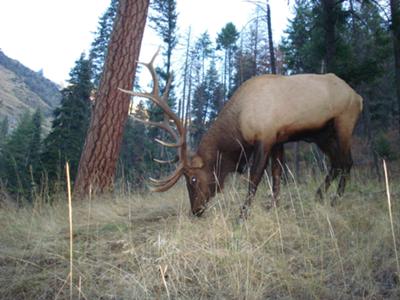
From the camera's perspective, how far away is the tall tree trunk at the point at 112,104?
6363 millimetres

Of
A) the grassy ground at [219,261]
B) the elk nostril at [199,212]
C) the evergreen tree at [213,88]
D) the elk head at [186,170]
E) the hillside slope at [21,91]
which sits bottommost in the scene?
the grassy ground at [219,261]

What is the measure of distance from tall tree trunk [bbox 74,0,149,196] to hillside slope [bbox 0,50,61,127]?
102551 mm

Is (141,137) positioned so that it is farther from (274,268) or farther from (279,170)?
(274,268)

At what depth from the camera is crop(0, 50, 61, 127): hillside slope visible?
357ft

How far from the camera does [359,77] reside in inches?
401

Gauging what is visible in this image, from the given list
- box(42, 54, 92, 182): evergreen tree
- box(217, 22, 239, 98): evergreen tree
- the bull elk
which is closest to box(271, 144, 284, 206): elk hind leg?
the bull elk

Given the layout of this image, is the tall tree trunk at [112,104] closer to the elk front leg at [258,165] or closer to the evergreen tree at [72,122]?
the elk front leg at [258,165]

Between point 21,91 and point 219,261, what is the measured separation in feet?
456

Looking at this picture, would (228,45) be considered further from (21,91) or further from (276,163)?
(21,91)

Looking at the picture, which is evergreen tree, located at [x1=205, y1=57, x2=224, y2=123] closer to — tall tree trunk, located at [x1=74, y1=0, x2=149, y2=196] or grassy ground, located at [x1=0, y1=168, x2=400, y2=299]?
tall tree trunk, located at [x1=74, y1=0, x2=149, y2=196]

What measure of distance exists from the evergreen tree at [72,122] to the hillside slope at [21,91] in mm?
81439

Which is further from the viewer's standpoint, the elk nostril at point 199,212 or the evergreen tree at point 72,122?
the evergreen tree at point 72,122

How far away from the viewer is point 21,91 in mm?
126250

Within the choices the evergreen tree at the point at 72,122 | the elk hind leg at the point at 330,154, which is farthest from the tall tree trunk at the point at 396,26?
the evergreen tree at the point at 72,122
